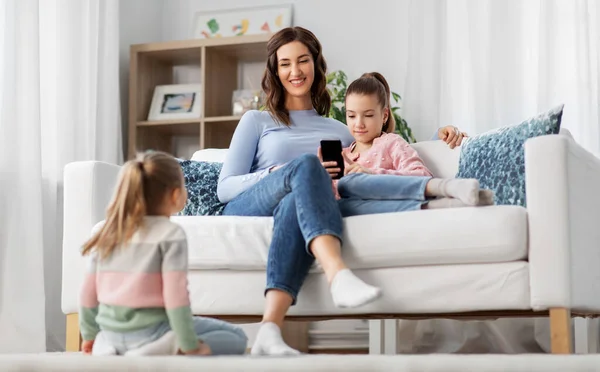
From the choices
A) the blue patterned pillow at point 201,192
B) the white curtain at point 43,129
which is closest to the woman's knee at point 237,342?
the blue patterned pillow at point 201,192

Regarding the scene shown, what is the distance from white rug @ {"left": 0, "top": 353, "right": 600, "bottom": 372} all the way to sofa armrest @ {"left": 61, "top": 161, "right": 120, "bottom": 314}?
1043 millimetres

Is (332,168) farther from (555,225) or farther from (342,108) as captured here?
(342,108)

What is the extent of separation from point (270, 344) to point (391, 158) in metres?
0.89

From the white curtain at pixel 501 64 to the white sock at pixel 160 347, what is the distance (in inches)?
93.8

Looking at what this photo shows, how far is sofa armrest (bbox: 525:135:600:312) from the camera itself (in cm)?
194

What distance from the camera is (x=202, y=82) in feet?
13.5

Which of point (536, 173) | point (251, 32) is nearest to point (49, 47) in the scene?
point (251, 32)

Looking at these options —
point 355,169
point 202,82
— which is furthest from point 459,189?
point 202,82

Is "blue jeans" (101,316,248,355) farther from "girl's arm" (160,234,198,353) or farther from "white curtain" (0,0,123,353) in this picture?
"white curtain" (0,0,123,353)

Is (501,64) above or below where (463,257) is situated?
above

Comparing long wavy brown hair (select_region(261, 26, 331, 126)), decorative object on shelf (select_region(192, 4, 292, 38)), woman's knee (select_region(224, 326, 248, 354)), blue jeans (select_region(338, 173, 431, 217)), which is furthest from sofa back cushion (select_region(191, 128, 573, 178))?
decorative object on shelf (select_region(192, 4, 292, 38))

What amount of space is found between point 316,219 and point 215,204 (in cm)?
69

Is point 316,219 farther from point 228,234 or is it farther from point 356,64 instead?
point 356,64

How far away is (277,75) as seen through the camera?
2.61 meters
